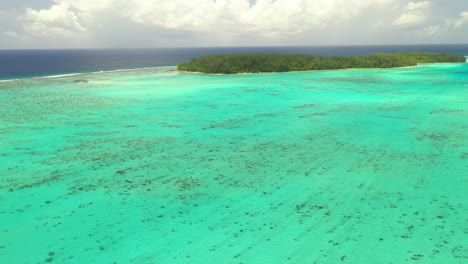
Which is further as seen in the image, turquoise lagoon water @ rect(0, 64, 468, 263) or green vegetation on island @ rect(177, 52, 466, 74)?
green vegetation on island @ rect(177, 52, 466, 74)

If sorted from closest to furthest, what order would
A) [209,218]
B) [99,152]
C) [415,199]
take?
1. [209,218]
2. [415,199]
3. [99,152]

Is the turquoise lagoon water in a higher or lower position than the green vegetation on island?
lower

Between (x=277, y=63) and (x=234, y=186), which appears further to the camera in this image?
(x=277, y=63)

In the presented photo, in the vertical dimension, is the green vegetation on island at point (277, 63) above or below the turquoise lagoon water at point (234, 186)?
above

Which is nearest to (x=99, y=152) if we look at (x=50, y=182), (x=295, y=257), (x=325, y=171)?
(x=50, y=182)

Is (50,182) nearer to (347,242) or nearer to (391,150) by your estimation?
(347,242)
